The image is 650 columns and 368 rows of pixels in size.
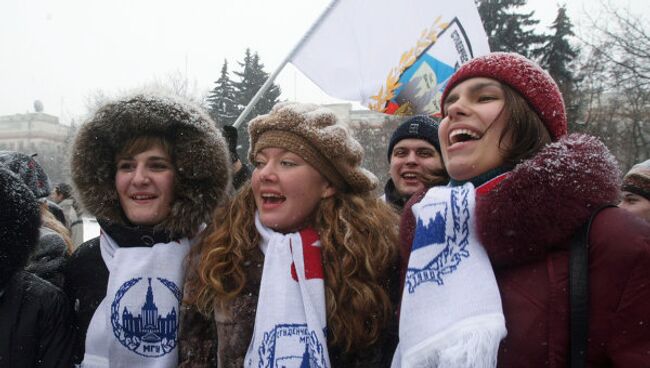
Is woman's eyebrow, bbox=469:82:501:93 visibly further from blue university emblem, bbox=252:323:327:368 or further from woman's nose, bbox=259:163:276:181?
blue university emblem, bbox=252:323:327:368

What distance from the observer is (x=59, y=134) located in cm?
6388

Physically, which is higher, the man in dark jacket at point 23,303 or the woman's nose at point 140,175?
the woman's nose at point 140,175

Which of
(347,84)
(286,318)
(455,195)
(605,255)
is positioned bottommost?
(286,318)

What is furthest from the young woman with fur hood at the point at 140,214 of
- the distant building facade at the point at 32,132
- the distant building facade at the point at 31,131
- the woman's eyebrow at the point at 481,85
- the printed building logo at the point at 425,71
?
the distant building facade at the point at 31,131

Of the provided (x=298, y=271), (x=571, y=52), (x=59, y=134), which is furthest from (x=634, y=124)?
(x=59, y=134)

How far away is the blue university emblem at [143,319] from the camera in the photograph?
2.47 metres

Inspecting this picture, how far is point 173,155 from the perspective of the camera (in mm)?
2814

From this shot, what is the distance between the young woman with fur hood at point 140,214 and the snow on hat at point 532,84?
165 cm

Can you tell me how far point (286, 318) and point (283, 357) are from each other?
178mm

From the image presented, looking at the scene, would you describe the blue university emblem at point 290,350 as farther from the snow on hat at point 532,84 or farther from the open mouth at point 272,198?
the snow on hat at point 532,84

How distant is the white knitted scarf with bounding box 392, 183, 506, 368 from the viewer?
5.30 feet

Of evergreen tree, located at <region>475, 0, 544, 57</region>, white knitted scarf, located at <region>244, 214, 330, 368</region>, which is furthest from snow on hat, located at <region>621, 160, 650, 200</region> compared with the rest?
evergreen tree, located at <region>475, 0, 544, 57</region>

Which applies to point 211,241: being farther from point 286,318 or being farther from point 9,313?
point 9,313

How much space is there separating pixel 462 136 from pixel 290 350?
Answer: 3.99 ft
